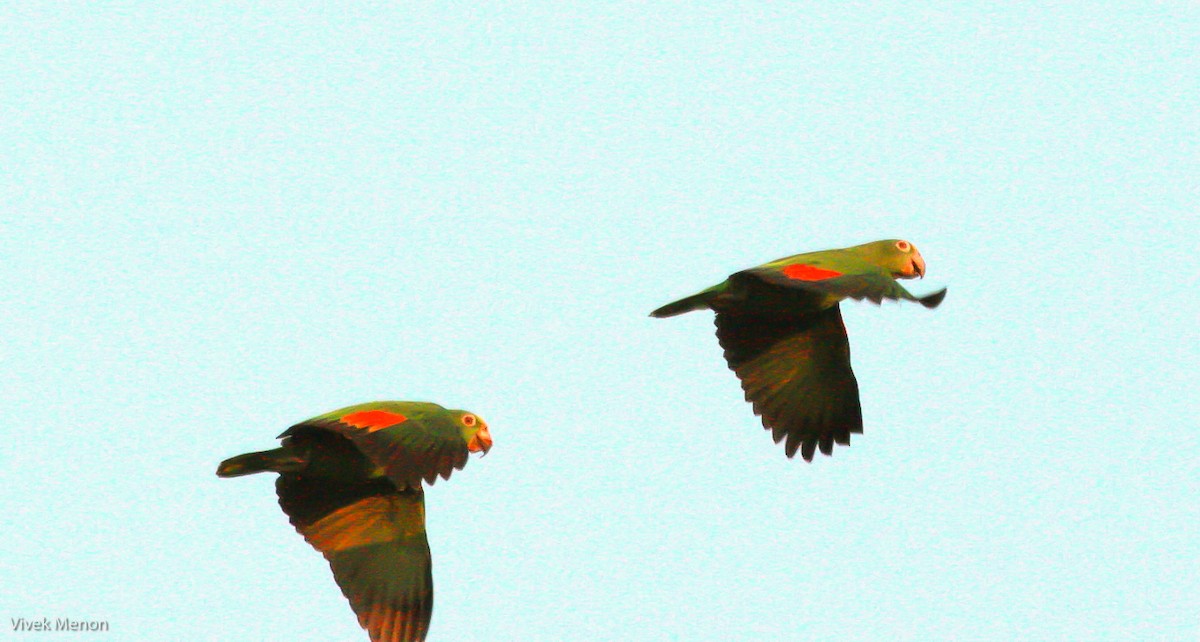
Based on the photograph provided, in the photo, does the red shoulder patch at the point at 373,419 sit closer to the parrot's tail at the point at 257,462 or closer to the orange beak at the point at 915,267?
the parrot's tail at the point at 257,462

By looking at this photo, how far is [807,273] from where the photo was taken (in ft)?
46.3

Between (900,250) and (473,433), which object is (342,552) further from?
(900,250)

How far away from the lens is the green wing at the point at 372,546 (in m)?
13.8

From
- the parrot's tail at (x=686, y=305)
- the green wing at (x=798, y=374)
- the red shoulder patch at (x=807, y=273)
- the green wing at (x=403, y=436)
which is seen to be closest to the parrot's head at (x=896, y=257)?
the green wing at (x=798, y=374)

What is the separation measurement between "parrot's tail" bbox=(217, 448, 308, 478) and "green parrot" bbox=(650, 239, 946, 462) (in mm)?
3164

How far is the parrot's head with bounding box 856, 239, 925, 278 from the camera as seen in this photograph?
14.9 metres

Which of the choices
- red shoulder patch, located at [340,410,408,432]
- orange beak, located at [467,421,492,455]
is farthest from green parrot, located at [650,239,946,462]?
red shoulder patch, located at [340,410,408,432]

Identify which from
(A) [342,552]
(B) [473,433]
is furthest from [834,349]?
(A) [342,552]

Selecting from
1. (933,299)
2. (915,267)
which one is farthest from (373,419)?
(915,267)

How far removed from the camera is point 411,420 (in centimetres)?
1296

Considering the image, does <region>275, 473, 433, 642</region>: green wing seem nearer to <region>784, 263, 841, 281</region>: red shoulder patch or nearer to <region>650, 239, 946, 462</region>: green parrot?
<region>650, 239, 946, 462</region>: green parrot

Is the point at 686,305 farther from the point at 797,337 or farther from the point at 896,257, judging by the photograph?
the point at 896,257

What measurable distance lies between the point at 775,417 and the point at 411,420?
380 centimetres

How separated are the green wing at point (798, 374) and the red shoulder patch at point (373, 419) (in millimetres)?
3358
